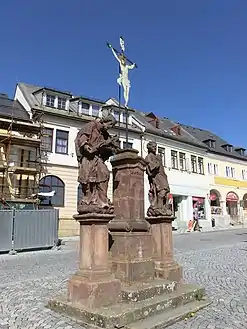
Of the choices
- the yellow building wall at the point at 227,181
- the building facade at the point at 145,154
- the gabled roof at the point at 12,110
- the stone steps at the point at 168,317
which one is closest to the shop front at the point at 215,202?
the building facade at the point at 145,154

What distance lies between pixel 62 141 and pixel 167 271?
20.6 m

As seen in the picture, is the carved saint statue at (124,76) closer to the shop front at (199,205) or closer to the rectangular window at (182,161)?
the rectangular window at (182,161)

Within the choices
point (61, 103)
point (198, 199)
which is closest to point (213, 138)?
point (198, 199)

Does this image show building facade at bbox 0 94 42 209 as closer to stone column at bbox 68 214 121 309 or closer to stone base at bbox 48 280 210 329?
stone column at bbox 68 214 121 309

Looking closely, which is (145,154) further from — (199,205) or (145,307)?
(145,307)

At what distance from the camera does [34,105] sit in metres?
25.4

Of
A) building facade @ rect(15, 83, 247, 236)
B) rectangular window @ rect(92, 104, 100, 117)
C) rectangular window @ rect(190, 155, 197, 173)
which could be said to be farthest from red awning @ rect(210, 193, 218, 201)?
rectangular window @ rect(92, 104, 100, 117)

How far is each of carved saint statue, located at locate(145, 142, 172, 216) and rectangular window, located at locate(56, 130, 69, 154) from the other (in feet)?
63.1

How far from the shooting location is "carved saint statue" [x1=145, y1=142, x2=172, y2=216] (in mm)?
7227

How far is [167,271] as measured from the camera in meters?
6.81

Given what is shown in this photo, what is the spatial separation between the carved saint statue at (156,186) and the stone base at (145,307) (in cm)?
155

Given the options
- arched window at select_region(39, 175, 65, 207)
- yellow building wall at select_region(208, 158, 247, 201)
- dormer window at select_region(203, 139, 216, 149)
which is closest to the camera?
arched window at select_region(39, 175, 65, 207)

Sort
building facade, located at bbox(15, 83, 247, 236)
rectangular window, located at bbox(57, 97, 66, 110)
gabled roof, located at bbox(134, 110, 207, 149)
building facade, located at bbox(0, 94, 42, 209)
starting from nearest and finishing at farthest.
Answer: building facade, located at bbox(0, 94, 42, 209), building facade, located at bbox(15, 83, 247, 236), rectangular window, located at bbox(57, 97, 66, 110), gabled roof, located at bbox(134, 110, 207, 149)

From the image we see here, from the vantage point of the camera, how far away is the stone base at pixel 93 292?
17.1ft
